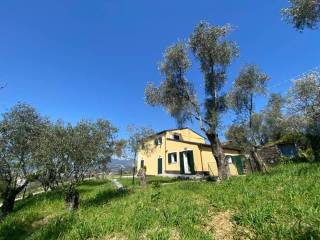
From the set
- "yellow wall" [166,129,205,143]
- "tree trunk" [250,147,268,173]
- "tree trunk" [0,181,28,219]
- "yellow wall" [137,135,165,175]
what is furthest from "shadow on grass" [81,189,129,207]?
"yellow wall" [166,129,205,143]

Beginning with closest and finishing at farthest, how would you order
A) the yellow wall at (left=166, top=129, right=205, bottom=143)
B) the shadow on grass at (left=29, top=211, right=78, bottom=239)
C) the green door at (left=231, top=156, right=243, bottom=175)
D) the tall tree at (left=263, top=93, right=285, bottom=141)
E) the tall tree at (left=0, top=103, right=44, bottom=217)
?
the shadow on grass at (left=29, top=211, right=78, bottom=239) < the tall tree at (left=0, top=103, right=44, bottom=217) < the green door at (left=231, top=156, right=243, bottom=175) < the tall tree at (left=263, top=93, right=285, bottom=141) < the yellow wall at (left=166, top=129, right=205, bottom=143)

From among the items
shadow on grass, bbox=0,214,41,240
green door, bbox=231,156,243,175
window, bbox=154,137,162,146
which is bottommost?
shadow on grass, bbox=0,214,41,240

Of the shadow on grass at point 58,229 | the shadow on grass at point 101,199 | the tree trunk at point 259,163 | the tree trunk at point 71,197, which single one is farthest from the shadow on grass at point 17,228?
the tree trunk at point 259,163

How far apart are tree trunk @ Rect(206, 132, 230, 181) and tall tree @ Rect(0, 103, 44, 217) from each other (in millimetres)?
14721

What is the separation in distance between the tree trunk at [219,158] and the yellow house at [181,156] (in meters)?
18.2

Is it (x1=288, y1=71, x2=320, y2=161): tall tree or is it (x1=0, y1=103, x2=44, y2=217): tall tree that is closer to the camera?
(x1=0, y1=103, x2=44, y2=217): tall tree

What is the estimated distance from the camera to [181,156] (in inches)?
1831

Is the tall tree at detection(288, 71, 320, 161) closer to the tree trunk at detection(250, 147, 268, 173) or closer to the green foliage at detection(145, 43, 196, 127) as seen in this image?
the tree trunk at detection(250, 147, 268, 173)

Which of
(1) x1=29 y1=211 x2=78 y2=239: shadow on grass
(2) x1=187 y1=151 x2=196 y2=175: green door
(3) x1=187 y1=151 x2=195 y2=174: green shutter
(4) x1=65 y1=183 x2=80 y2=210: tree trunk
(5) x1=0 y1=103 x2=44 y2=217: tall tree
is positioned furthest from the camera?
(3) x1=187 y1=151 x2=195 y2=174: green shutter

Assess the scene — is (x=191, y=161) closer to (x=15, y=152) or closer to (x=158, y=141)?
(x=158, y=141)

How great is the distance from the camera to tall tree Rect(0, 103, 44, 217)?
893 inches

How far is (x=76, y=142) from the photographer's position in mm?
18578

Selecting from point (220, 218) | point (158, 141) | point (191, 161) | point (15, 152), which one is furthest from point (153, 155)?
point (220, 218)

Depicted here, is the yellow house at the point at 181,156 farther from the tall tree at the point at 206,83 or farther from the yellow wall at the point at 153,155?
the tall tree at the point at 206,83
